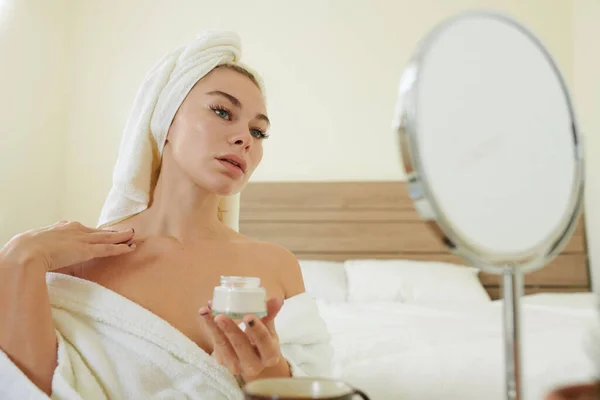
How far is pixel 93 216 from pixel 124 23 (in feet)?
4.14

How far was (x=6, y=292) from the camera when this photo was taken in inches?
29.6

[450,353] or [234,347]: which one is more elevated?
[234,347]

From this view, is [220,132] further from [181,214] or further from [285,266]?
[285,266]

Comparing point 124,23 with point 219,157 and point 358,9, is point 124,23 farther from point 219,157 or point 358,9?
point 219,157

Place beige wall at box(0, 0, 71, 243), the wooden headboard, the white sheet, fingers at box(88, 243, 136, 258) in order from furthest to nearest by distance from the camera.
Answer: the wooden headboard → beige wall at box(0, 0, 71, 243) → the white sheet → fingers at box(88, 243, 136, 258)

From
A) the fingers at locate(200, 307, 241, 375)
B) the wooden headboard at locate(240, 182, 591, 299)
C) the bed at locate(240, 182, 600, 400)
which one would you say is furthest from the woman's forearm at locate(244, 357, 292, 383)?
the wooden headboard at locate(240, 182, 591, 299)

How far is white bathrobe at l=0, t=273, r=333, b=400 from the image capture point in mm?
799

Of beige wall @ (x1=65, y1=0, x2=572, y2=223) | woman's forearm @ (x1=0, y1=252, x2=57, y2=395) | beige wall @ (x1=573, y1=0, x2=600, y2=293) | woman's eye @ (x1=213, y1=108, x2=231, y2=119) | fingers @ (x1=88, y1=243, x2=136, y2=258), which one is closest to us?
woman's forearm @ (x1=0, y1=252, x2=57, y2=395)

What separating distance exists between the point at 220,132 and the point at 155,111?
Answer: 0.20 metres

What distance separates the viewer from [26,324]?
2.46 ft

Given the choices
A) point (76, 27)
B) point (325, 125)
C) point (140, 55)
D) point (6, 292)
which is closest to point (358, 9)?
point (325, 125)

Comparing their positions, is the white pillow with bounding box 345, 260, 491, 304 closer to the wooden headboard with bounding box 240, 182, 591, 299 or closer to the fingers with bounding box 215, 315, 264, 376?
the wooden headboard with bounding box 240, 182, 591, 299

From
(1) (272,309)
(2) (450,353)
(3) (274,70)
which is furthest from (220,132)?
(3) (274,70)

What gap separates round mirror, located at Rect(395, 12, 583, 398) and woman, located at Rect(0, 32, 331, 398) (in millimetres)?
337
